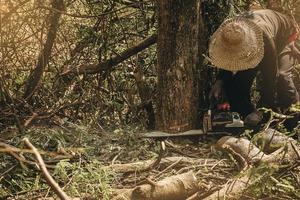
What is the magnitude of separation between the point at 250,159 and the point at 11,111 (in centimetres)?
240

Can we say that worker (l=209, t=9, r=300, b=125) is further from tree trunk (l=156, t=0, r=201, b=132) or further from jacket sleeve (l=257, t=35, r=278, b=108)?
tree trunk (l=156, t=0, r=201, b=132)

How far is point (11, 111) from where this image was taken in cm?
481

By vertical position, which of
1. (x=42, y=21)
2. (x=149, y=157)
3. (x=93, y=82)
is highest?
(x=42, y=21)

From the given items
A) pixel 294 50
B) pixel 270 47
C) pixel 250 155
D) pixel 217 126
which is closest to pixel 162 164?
pixel 250 155

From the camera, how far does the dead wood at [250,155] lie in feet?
9.69

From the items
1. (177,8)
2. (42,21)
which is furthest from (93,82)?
(177,8)

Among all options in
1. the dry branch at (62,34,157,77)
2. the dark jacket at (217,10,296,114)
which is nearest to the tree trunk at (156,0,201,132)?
the dark jacket at (217,10,296,114)

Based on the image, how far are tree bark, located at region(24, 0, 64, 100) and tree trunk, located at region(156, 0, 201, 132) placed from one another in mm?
1444

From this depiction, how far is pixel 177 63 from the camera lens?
4652mm

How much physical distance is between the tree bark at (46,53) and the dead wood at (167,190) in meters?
2.80

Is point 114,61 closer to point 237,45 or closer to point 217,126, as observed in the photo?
point 237,45

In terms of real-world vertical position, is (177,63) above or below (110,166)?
above

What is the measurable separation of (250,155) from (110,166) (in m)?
0.94

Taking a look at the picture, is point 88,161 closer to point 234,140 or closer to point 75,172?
point 75,172
